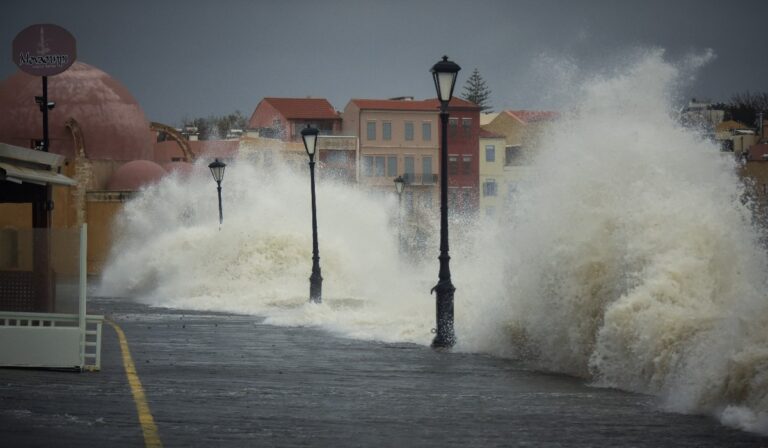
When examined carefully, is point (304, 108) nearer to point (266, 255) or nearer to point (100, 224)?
point (100, 224)

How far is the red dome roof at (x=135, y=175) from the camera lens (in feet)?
217

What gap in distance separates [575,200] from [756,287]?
377cm

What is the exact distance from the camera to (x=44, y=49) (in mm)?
27703

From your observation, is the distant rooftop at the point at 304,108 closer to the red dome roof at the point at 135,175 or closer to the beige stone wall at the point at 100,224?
the red dome roof at the point at 135,175

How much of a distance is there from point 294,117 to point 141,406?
3407 inches

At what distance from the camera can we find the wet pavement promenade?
31.1 feet

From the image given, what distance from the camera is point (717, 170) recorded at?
17.3m

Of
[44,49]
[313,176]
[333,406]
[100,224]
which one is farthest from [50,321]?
[100,224]

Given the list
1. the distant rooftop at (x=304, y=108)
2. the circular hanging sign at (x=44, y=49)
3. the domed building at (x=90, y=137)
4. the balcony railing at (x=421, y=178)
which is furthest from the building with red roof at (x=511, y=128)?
the circular hanging sign at (x=44, y=49)

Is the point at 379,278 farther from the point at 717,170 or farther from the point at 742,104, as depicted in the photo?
the point at 742,104

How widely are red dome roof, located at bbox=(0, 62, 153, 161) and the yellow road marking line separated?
48.7 metres

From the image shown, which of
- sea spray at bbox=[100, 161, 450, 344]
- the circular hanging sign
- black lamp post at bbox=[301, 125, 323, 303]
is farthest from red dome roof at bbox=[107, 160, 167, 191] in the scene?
the circular hanging sign

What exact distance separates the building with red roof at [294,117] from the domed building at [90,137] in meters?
26.9

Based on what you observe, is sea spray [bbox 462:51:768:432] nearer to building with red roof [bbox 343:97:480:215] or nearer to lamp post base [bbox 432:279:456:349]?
lamp post base [bbox 432:279:456:349]
